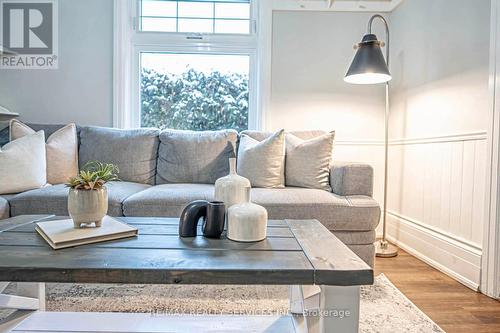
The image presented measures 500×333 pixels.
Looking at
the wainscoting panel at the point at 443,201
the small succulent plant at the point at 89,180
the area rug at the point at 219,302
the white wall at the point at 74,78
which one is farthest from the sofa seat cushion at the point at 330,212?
the white wall at the point at 74,78

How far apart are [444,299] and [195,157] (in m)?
1.74

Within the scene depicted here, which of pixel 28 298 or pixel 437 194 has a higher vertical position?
pixel 437 194

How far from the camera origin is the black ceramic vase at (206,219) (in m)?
1.11

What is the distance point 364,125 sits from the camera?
3.16m

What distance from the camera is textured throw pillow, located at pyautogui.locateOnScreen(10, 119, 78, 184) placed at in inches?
95.0

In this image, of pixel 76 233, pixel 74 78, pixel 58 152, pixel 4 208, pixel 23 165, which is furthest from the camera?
pixel 74 78

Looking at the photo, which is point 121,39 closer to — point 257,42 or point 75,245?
point 257,42

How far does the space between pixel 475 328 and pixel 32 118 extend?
11.1 ft

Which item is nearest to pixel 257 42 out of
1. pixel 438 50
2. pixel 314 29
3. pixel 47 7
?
pixel 314 29

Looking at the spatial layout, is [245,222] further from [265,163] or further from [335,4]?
[335,4]

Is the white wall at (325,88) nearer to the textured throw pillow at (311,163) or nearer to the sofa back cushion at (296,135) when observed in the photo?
the sofa back cushion at (296,135)

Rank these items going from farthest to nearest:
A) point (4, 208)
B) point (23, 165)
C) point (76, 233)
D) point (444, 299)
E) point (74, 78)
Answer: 1. point (74, 78)
2. point (23, 165)
3. point (4, 208)
4. point (444, 299)
5. point (76, 233)

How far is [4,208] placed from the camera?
1.92m

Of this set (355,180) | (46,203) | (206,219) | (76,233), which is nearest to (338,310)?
(206,219)
